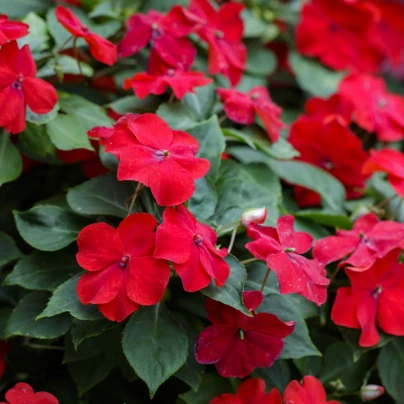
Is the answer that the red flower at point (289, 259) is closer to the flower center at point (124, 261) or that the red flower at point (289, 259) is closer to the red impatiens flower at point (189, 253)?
the red impatiens flower at point (189, 253)

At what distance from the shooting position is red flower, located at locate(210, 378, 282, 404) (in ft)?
2.76

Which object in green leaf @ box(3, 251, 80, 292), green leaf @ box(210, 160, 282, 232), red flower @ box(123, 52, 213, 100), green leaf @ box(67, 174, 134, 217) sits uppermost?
red flower @ box(123, 52, 213, 100)

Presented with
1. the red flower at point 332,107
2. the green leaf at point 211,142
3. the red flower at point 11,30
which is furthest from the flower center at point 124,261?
the red flower at point 332,107

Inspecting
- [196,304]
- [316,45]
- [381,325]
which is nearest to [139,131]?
[196,304]

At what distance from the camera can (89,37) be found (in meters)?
0.97

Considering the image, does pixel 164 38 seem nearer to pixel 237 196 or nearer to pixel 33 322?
pixel 237 196

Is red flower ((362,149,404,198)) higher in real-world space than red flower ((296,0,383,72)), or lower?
higher

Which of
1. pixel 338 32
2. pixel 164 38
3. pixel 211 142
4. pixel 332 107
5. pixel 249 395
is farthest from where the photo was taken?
pixel 338 32

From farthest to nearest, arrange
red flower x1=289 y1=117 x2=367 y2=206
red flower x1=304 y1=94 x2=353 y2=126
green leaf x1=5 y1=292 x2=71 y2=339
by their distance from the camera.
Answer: red flower x1=304 y1=94 x2=353 y2=126 → red flower x1=289 y1=117 x2=367 y2=206 → green leaf x1=5 y1=292 x2=71 y2=339

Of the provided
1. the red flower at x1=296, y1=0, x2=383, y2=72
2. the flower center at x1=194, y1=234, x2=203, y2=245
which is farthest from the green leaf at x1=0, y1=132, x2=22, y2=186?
the red flower at x1=296, y1=0, x2=383, y2=72

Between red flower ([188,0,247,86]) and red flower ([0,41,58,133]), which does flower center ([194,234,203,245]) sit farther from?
red flower ([188,0,247,86])

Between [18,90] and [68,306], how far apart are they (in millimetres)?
309

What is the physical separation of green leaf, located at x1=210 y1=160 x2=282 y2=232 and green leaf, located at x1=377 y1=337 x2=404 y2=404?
0.28m

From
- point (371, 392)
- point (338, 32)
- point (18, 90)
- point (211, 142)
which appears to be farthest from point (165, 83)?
point (338, 32)
